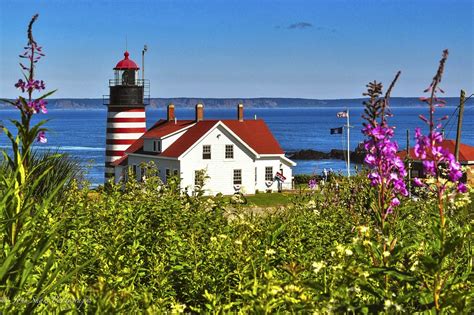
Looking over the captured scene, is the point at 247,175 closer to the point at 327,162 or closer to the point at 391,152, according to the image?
the point at 391,152

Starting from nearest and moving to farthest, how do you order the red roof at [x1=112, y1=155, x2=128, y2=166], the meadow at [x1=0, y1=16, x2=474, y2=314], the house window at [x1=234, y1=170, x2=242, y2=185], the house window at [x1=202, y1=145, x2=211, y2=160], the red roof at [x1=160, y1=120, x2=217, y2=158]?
the meadow at [x1=0, y1=16, x2=474, y2=314], the red roof at [x1=160, y1=120, x2=217, y2=158], the house window at [x1=202, y1=145, x2=211, y2=160], the house window at [x1=234, y1=170, x2=242, y2=185], the red roof at [x1=112, y1=155, x2=128, y2=166]

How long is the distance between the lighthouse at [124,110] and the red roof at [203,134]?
1.52 m

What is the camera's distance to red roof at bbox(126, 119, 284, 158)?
189 ft

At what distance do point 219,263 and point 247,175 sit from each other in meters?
50.3

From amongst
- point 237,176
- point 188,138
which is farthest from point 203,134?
point 237,176

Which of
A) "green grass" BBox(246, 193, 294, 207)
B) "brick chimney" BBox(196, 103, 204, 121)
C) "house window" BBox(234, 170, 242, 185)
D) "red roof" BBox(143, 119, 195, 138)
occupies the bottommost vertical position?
"green grass" BBox(246, 193, 294, 207)

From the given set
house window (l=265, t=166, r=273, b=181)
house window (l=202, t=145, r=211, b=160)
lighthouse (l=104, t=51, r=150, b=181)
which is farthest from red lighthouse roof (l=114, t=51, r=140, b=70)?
house window (l=265, t=166, r=273, b=181)

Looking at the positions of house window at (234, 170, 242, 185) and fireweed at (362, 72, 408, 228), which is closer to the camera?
fireweed at (362, 72, 408, 228)

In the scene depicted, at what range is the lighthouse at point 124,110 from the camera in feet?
207

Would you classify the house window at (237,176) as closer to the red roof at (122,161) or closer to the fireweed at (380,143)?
the red roof at (122,161)

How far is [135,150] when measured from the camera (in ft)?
204

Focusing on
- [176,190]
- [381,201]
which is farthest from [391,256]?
[176,190]

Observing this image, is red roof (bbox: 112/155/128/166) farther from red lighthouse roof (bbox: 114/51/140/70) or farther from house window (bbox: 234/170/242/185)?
house window (bbox: 234/170/242/185)

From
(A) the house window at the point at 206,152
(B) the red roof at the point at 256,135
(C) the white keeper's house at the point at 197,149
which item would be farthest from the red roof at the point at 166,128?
(A) the house window at the point at 206,152
